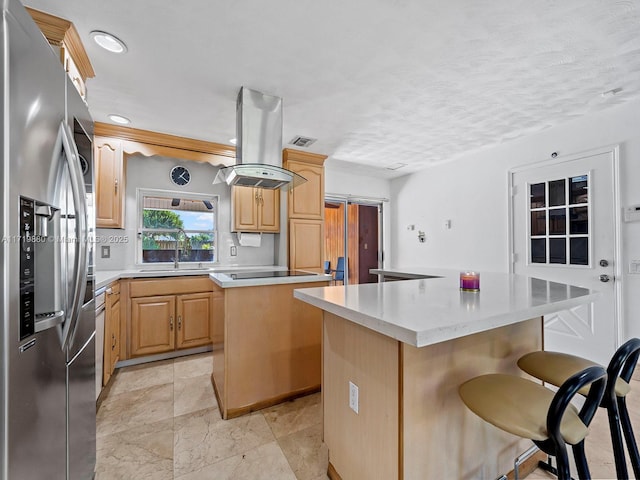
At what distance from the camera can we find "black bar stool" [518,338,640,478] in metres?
1.05

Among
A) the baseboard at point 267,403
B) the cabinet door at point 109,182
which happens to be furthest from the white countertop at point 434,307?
the cabinet door at point 109,182

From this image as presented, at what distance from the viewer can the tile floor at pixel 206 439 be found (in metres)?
1.55

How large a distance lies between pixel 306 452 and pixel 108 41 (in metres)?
2.78

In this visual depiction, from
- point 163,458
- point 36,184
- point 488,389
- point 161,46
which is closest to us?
point 36,184

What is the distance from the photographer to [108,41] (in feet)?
5.85

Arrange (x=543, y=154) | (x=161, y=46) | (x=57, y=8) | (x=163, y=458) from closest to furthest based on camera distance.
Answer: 1. (x=57, y=8)
2. (x=163, y=458)
3. (x=161, y=46)
4. (x=543, y=154)

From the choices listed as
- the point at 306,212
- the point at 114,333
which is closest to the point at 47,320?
the point at 114,333

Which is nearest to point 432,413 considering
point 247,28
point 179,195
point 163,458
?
point 163,458

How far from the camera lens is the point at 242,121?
2.42 m

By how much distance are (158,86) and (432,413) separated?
9.45 feet

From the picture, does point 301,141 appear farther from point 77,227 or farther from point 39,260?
point 39,260

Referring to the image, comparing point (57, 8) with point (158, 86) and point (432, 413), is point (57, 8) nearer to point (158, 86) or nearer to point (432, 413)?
point (158, 86)

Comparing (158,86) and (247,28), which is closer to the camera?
(247,28)

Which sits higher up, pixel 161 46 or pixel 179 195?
pixel 161 46
